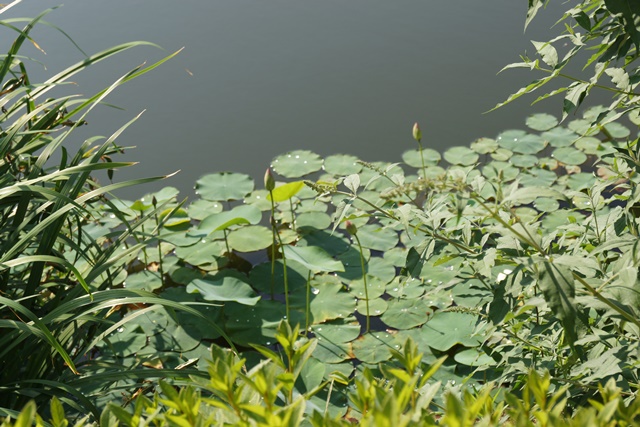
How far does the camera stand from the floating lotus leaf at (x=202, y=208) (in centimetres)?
314

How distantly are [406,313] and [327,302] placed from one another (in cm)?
32

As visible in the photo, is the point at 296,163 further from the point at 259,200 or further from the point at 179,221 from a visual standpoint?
the point at 179,221

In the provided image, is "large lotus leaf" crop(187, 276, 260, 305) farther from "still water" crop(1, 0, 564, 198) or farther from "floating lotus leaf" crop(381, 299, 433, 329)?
"still water" crop(1, 0, 564, 198)

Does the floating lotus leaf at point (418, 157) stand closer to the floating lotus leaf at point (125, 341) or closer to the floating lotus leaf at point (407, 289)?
the floating lotus leaf at point (407, 289)

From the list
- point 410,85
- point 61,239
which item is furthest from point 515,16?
point 61,239

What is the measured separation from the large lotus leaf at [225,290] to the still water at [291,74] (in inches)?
38.5

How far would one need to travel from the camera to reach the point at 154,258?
296 cm

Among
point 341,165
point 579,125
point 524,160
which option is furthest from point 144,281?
point 579,125

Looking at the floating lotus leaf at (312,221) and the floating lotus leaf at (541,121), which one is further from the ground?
the floating lotus leaf at (541,121)

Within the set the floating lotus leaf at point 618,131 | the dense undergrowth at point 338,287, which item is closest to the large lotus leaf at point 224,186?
the dense undergrowth at point 338,287

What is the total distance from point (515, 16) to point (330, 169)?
2101 millimetres

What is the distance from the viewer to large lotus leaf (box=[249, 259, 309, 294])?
2770mm

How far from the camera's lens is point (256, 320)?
2586 millimetres

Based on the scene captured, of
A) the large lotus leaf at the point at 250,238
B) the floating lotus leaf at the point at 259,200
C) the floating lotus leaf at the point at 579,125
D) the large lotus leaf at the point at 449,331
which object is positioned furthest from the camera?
the floating lotus leaf at the point at 579,125
